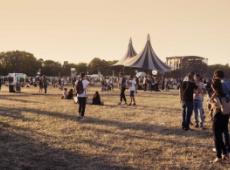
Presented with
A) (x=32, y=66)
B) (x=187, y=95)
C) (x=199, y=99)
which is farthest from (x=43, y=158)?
(x=32, y=66)

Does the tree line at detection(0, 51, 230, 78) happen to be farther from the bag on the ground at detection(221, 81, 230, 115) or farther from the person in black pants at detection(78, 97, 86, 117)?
the bag on the ground at detection(221, 81, 230, 115)

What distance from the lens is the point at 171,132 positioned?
50.1 ft

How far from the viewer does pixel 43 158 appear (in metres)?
10.4

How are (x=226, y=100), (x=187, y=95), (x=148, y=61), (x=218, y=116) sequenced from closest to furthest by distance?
1. (x=226, y=100)
2. (x=218, y=116)
3. (x=187, y=95)
4. (x=148, y=61)

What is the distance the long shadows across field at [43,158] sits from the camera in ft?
31.5

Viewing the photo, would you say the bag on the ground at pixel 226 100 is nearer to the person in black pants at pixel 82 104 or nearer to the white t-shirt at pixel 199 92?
the white t-shirt at pixel 199 92

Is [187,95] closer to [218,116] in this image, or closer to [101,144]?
[101,144]

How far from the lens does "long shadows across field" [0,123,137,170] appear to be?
31.5ft

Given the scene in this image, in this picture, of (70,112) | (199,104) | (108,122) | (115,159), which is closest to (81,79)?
(108,122)

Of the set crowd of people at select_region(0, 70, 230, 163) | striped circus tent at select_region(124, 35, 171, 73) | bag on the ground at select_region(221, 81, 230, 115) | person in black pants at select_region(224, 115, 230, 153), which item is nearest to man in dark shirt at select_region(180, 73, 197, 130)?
crowd of people at select_region(0, 70, 230, 163)

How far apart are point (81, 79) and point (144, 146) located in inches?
271

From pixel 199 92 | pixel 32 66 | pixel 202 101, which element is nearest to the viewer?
pixel 199 92

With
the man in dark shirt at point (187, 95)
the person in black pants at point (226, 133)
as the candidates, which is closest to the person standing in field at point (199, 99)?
the man in dark shirt at point (187, 95)

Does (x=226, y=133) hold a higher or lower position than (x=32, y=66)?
lower
